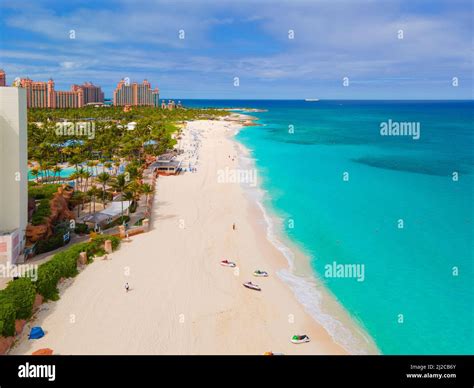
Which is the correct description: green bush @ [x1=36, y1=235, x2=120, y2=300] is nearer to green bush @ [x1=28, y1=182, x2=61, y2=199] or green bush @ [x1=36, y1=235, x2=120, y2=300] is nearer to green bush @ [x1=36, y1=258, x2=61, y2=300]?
green bush @ [x1=36, y1=258, x2=61, y2=300]

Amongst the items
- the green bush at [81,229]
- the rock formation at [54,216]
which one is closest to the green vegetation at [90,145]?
the rock formation at [54,216]

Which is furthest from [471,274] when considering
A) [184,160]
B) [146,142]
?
[146,142]

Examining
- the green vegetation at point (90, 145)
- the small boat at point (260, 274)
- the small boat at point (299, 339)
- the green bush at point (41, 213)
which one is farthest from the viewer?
the green vegetation at point (90, 145)

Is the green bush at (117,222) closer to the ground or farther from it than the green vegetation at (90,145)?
closer to the ground

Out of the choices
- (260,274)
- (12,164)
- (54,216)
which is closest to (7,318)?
(12,164)

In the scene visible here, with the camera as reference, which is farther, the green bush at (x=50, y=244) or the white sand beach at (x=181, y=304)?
the green bush at (x=50, y=244)

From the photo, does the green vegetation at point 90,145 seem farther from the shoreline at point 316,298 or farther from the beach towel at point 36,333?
the beach towel at point 36,333
